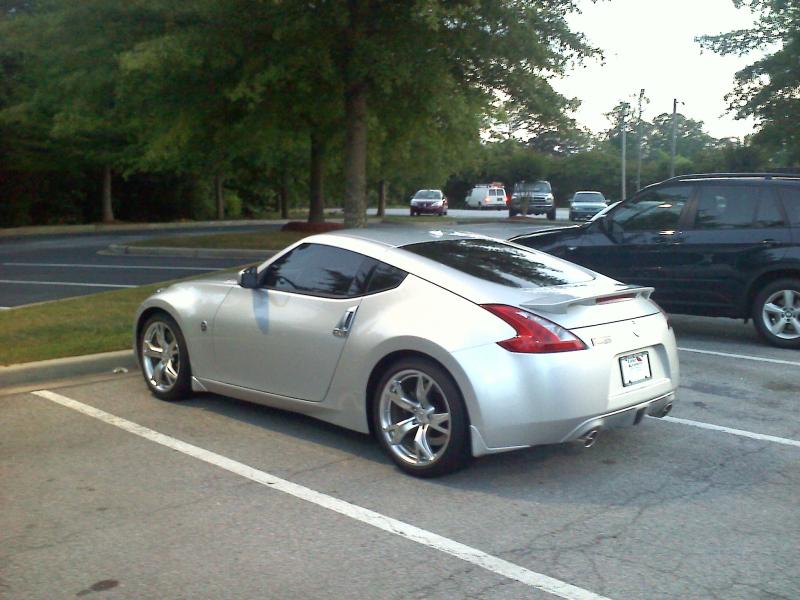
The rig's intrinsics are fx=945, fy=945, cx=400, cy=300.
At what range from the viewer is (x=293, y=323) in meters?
6.41

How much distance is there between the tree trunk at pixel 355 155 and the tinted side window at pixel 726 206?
28.4 feet

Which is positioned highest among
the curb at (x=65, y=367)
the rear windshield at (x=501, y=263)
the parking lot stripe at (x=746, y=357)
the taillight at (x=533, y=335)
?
the rear windshield at (x=501, y=263)

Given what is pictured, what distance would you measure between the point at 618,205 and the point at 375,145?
14.8m

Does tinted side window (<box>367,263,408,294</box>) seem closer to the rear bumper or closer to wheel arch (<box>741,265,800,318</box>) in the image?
the rear bumper

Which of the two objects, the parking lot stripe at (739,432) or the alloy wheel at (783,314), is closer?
the parking lot stripe at (739,432)

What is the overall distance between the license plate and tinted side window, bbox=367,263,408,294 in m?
1.46

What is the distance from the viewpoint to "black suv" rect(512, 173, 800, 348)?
1021 cm

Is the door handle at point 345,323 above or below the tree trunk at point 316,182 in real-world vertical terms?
below

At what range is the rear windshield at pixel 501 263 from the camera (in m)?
6.07

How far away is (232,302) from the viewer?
692 centimetres

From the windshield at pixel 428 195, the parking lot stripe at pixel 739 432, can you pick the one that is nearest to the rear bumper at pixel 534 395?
the parking lot stripe at pixel 739 432

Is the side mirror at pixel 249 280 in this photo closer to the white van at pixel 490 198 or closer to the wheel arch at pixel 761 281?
the wheel arch at pixel 761 281

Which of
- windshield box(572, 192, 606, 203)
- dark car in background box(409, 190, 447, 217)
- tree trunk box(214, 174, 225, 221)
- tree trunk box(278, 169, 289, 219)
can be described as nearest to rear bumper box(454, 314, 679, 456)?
tree trunk box(278, 169, 289, 219)

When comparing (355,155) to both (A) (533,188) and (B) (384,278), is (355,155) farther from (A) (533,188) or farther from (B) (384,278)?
(A) (533,188)
